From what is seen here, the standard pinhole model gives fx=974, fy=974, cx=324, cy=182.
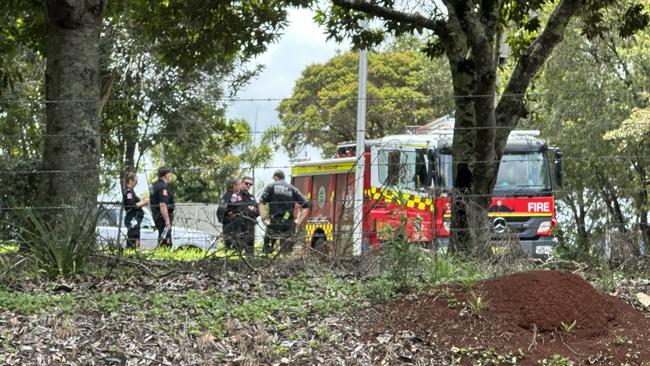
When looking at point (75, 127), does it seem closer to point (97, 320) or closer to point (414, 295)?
point (97, 320)

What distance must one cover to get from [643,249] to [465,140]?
2.64m

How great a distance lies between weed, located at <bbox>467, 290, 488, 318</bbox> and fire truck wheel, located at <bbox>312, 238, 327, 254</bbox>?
227 cm

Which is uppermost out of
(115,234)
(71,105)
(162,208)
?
(71,105)

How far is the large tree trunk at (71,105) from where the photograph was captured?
9500 millimetres

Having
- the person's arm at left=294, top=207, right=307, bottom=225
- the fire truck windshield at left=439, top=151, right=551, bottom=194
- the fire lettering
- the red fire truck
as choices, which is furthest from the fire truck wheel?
the fire lettering

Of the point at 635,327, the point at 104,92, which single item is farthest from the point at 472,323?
the point at 104,92

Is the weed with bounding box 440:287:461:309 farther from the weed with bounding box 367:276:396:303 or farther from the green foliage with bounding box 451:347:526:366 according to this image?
the green foliage with bounding box 451:347:526:366

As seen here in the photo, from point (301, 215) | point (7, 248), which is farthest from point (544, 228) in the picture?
point (7, 248)

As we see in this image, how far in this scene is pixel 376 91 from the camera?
1953 inches

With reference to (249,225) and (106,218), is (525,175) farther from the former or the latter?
(106,218)

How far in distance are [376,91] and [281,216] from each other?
39.7m

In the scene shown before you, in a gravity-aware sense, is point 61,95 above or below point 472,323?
above

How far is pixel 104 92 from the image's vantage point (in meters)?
19.0

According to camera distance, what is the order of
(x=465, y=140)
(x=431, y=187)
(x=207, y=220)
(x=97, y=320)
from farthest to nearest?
(x=465, y=140), (x=431, y=187), (x=207, y=220), (x=97, y=320)
